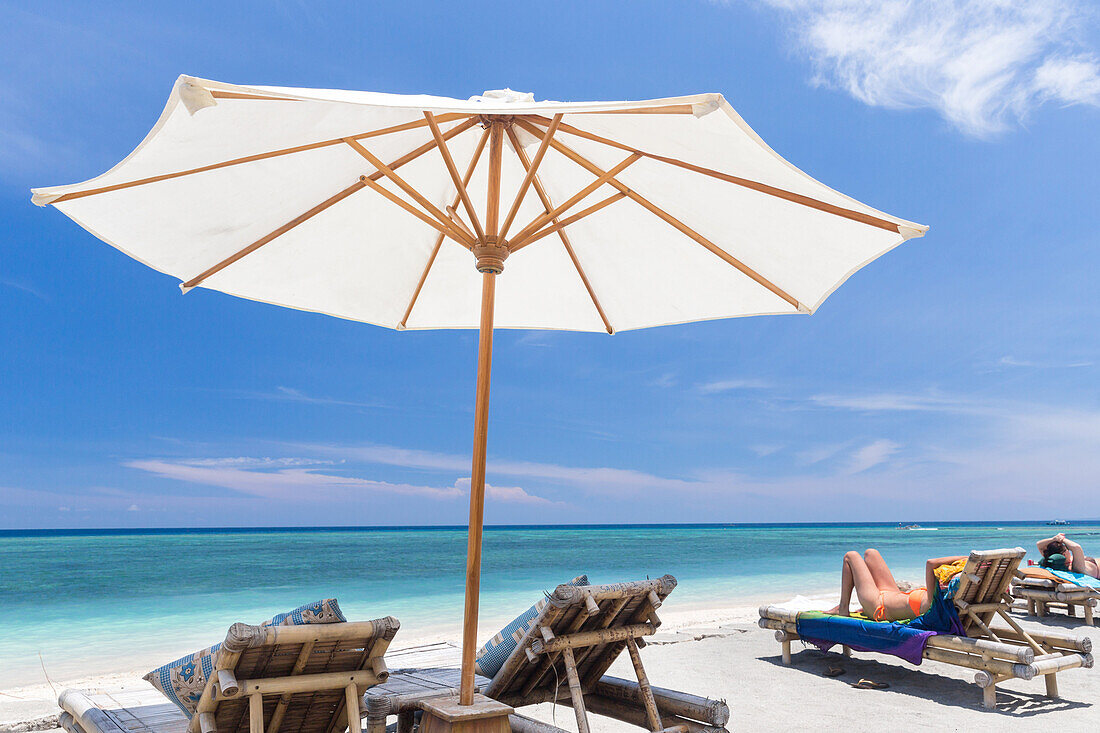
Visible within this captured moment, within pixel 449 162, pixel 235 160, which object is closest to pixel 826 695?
pixel 449 162

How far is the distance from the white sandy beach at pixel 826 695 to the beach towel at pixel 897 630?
0.27 metres

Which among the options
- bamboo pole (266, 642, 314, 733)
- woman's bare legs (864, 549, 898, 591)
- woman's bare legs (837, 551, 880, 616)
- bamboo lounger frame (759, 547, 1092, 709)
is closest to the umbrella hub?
bamboo pole (266, 642, 314, 733)

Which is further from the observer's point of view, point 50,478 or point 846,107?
point 50,478

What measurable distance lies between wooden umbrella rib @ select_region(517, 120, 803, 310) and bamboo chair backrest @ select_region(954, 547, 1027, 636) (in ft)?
8.53

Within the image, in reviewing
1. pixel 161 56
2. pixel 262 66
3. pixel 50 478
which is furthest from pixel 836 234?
pixel 50 478

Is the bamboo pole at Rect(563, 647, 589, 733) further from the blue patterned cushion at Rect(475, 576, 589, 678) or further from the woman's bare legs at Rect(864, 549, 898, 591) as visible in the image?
the woman's bare legs at Rect(864, 549, 898, 591)

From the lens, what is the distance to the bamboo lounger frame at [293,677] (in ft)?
7.55

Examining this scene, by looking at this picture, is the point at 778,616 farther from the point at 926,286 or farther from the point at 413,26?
the point at 926,286

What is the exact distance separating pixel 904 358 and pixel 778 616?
1992 inches

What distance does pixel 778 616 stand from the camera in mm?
5832

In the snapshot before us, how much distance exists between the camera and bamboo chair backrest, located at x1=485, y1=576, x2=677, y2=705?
9.36 ft

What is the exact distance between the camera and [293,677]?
2441 mm

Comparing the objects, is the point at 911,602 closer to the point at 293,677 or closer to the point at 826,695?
the point at 826,695

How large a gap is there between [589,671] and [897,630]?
273 centimetres
